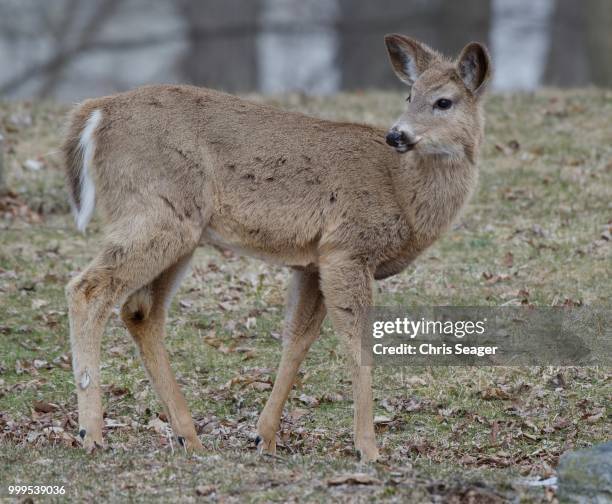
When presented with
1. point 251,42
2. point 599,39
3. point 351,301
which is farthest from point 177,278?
point 251,42

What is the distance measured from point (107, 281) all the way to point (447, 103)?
240 centimetres

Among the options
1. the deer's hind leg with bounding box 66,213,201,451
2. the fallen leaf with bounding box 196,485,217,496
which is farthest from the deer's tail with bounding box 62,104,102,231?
the fallen leaf with bounding box 196,485,217,496

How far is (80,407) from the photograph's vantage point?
25.1 feet

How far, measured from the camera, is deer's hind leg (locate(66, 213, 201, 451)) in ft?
25.1

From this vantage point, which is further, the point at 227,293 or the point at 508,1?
the point at 508,1

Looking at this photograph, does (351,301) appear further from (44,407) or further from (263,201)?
(44,407)

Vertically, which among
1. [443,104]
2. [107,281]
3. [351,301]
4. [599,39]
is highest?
[599,39]

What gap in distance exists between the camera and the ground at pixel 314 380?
6.90 m

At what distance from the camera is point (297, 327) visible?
8.23m

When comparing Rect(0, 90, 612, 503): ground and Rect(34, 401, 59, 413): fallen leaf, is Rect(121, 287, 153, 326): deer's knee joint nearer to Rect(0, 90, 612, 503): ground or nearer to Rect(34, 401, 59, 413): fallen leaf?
Rect(0, 90, 612, 503): ground

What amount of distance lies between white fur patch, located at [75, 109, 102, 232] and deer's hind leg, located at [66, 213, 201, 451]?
Answer: 340 mm

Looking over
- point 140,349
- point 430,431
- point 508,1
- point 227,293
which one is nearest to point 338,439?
point 430,431

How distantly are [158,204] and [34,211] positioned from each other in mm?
5423

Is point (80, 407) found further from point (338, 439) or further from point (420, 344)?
point (420, 344)
